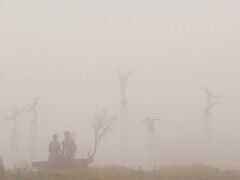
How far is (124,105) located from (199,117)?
92.0ft

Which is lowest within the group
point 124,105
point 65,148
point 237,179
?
point 237,179

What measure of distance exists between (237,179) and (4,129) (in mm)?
56978

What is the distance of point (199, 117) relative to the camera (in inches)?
2506

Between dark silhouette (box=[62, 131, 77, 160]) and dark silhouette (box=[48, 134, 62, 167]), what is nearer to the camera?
dark silhouette (box=[48, 134, 62, 167])

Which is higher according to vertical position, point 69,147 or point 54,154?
point 69,147

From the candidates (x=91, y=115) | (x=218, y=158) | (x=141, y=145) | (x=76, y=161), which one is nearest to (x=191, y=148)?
(x=218, y=158)

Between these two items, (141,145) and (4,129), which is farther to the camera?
(4,129)

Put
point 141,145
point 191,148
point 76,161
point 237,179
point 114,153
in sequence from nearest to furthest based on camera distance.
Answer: point 237,179 < point 76,161 < point 191,148 < point 114,153 < point 141,145

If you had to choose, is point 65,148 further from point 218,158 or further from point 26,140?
point 26,140

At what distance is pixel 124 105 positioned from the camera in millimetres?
38812

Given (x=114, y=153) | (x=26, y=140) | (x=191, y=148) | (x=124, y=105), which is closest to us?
(x=124, y=105)

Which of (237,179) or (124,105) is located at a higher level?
(124,105)

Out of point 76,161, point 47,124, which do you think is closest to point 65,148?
point 76,161

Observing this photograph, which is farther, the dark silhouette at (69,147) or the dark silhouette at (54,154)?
the dark silhouette at (69,147)
